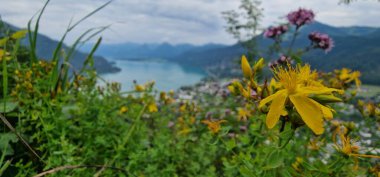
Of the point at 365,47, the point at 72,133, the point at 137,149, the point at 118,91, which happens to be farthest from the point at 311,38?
the point at 365,47

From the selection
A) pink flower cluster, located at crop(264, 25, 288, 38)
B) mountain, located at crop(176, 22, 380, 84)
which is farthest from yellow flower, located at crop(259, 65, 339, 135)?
pink flower cluster, located at crop(264, 25, 288, 38)

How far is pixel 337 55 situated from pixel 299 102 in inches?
3885

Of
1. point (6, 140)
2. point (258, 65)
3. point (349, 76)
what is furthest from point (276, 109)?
point (349, 76)

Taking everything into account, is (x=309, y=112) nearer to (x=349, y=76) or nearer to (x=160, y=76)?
(x=349, y=76)

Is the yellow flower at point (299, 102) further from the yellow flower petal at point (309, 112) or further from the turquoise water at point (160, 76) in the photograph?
the turquoise water at point (160, 76)

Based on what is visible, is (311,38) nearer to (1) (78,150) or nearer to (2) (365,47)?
(1) (78,150)

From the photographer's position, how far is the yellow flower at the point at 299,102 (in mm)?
842

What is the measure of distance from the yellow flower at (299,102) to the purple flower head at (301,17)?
299 cm

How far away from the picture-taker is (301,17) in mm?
3824

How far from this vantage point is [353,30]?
195750mm

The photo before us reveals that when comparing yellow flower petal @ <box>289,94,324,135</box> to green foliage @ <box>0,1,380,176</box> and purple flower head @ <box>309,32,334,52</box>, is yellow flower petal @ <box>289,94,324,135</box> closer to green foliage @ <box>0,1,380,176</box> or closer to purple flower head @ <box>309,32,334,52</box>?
green foliage @ <box>0,1,380,176</box>

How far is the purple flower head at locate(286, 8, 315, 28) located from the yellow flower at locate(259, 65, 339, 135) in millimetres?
2986

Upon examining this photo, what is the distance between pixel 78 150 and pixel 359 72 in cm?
179

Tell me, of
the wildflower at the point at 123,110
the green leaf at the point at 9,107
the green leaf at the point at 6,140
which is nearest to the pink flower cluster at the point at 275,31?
the wildflower at the point at 123,110
